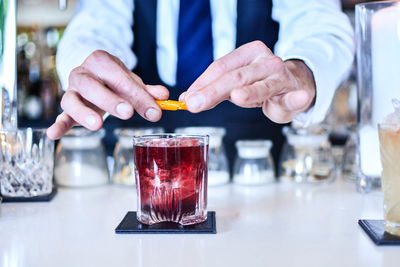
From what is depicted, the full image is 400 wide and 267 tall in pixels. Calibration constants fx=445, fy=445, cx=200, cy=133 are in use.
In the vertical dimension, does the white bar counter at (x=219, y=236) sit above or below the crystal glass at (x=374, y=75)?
below

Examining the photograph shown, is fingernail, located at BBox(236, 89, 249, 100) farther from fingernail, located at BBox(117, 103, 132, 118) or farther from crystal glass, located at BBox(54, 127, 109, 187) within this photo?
crystal glass, located at BBox(54, 127, 109, 187)

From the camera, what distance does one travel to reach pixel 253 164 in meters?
1.33

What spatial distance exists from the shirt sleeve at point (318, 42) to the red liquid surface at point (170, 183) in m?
0.50

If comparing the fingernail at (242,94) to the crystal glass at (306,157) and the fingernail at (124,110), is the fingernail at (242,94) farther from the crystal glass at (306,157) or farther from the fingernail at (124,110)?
the crystal glass at (306,157)

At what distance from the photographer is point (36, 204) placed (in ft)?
3.52

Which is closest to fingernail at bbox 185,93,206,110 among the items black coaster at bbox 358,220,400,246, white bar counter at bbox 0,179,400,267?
white bar counter at bbox 0,179,400,267

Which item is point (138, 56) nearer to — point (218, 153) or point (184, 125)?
point (184, 125)

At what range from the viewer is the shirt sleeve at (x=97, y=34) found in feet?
4.33

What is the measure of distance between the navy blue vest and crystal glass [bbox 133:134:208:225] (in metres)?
0.80

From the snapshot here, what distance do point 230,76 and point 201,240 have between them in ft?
0.97

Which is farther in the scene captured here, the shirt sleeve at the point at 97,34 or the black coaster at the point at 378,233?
the shirt sleeve at the point at 97,34

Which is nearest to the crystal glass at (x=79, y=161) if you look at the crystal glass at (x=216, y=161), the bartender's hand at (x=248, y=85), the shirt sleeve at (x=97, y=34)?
the shirt sleeve at (x=97, y=34)

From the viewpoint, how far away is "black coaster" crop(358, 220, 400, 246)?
721 mm

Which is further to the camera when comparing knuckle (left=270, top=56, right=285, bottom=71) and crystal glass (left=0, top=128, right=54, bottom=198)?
crystal glass (left=0, top=128, right=54, bottom=198)
